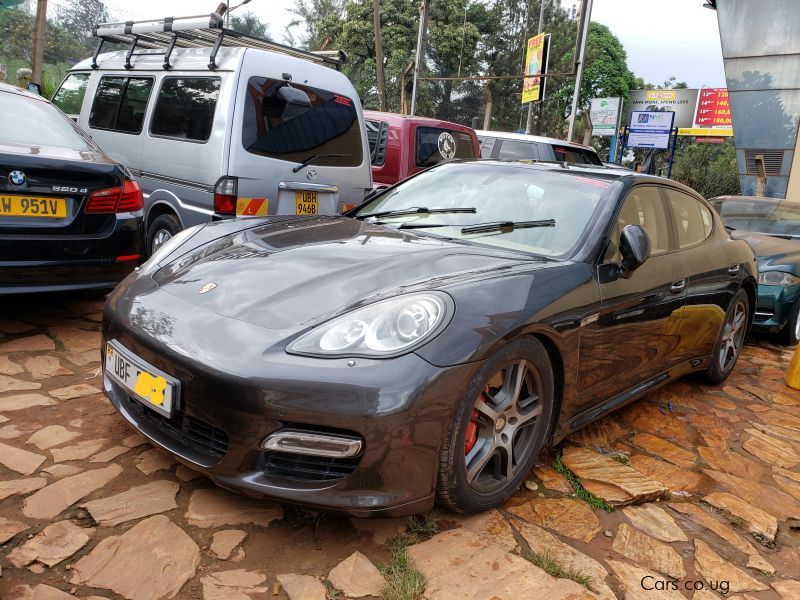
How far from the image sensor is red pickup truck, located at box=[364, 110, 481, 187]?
7387 millimetres

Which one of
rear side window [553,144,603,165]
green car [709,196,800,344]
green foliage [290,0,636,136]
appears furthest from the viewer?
green foliage [290,0,636,136]

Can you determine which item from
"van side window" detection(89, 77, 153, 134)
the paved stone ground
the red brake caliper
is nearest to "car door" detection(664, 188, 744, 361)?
the paved stone ground

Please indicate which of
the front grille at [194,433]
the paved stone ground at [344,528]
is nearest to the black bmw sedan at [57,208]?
the paved stone ground at [344,528]

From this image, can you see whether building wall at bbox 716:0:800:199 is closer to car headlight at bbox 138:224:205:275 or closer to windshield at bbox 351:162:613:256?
windshield at bbox 351:162:613:256

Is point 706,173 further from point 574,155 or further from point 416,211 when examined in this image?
point 416,211

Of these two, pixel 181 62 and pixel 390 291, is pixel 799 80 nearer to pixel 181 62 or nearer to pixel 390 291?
pixel 181 62

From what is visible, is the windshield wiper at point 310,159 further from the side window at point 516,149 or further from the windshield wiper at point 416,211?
the side window at point 516,149

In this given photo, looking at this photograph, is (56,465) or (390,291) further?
(56,465)

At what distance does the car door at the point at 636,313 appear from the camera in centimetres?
289

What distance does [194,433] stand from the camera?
2240mm

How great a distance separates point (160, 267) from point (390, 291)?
1085mm

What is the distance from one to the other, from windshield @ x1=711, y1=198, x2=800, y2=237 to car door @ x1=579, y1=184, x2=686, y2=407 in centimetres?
393

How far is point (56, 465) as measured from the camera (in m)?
2.55

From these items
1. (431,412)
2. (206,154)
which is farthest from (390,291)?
(206,154)
